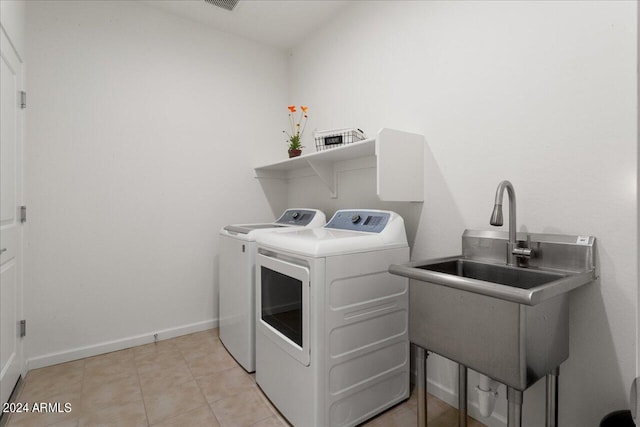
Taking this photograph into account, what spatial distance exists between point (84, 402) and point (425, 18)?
3.01 meters

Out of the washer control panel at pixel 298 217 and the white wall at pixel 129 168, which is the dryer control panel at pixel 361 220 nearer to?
the washer control panel at pixel 298 217

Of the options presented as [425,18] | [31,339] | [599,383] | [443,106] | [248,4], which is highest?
[248,4]

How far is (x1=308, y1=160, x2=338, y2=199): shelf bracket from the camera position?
251 centimetres

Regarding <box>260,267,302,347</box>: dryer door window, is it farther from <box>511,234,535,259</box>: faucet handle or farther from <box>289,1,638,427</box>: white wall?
<box>511,234,535,259</box>: faucet handle

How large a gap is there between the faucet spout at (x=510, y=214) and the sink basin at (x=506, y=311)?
69mm

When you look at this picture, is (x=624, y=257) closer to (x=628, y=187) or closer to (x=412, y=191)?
(x=628, y=187)

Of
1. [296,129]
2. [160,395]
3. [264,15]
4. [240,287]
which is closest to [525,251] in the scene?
[240,287]

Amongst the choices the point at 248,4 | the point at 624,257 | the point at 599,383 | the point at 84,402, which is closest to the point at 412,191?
the point at 624,257

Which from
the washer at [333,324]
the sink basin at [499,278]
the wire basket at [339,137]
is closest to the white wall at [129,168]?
the wire basket at [339,137]

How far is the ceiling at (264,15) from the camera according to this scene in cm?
249

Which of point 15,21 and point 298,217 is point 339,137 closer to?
point 298,217

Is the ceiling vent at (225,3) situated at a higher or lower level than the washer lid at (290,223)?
higher

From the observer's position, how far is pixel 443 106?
1.79m

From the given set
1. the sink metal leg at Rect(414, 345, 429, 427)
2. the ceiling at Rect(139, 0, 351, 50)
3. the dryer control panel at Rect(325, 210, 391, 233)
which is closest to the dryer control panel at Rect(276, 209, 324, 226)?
the dryer control panel at Rect(325, 210, 391, 233)
